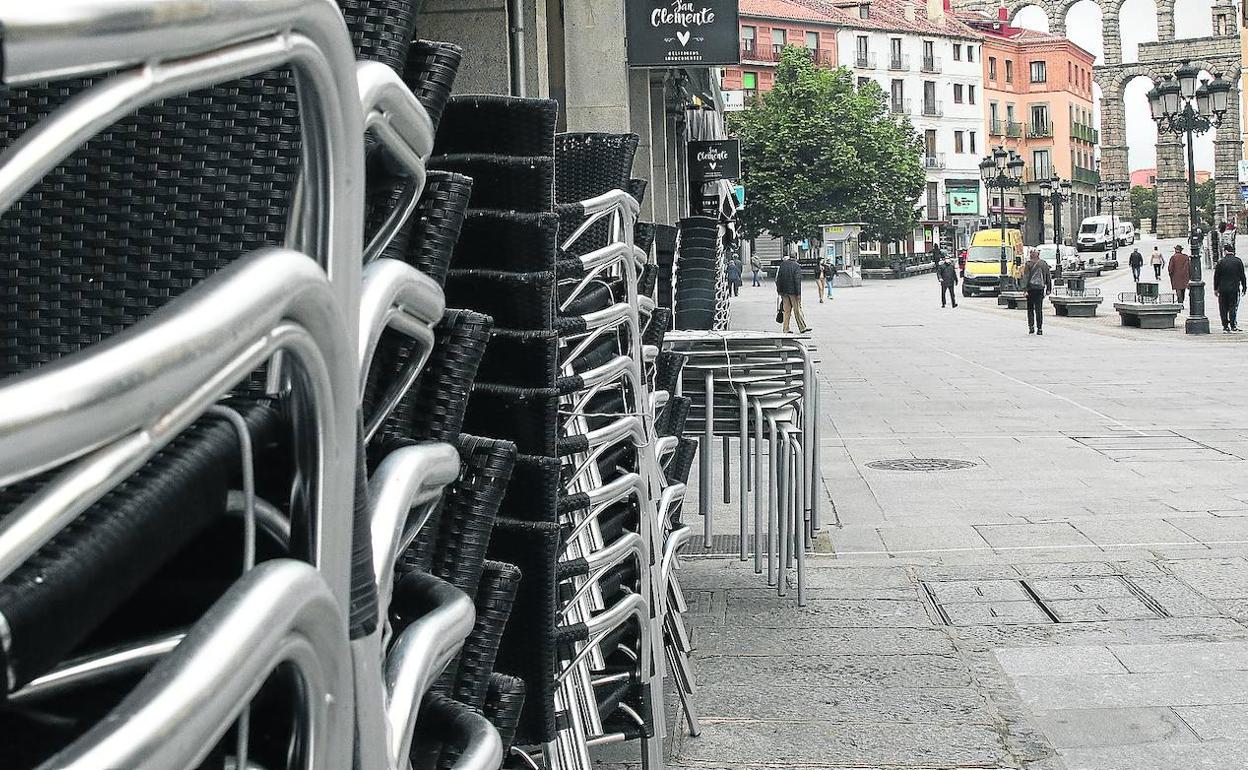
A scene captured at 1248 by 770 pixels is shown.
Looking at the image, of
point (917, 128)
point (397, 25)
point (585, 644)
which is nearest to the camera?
point (397, 25)

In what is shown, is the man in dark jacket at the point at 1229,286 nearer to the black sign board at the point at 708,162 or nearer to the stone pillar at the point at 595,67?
the black sign board at the point at 708,162

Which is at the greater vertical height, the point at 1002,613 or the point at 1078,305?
the point at 1078,305

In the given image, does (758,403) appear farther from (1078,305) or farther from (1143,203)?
(1143,203)

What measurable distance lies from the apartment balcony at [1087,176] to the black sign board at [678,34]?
107m

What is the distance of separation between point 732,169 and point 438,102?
25.3 metres

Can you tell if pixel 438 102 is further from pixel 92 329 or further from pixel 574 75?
pixel 574 75

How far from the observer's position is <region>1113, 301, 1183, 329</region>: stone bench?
27734 mm

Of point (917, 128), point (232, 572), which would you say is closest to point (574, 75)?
point (232, 572)

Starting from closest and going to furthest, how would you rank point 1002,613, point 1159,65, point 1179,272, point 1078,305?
point 1002,613 → point 1179,272 → point 1078,305 → point 1159,65

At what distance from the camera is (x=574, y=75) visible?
11812mm

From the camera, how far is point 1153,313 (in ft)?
91.2

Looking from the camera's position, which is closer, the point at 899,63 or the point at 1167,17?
the point at 899,63

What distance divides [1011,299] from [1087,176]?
81.4 m

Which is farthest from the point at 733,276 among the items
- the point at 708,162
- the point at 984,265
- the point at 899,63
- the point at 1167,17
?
the point at 1167,17
